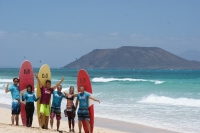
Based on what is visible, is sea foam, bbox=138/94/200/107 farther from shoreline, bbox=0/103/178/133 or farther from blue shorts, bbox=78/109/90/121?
blue shorts, bbox=78/109/90/121

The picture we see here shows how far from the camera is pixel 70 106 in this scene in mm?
8328

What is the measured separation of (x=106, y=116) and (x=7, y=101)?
22.7 feet

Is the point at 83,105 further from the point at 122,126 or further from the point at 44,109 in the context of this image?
the point at 122,126

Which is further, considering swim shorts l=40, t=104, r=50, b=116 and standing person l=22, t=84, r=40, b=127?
swim shorts l=40, t=104, r=50, b=116

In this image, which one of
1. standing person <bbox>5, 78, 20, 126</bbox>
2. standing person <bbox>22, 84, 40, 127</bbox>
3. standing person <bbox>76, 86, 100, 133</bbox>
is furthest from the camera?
standing person <bbox>5, 78, 20, 126</bbox>

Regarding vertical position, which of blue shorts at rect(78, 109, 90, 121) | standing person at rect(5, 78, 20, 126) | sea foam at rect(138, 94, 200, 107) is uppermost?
standing person at rect(5, 78, 20, 126)

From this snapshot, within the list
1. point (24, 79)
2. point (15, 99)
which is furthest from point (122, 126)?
point (15, 99)

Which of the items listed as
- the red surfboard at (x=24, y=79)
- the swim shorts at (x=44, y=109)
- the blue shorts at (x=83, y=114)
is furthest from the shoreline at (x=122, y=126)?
the blue shorts at (x=83, y=114)

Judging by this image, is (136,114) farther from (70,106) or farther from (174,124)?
(70,106)

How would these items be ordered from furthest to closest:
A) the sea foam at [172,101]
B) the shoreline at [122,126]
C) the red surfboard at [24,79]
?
the sea foam at [172,101], the shoreline at [122,126], the red surfboard at [24,79]

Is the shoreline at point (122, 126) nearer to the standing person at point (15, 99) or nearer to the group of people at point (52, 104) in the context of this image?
the group of people at point (52, 104)

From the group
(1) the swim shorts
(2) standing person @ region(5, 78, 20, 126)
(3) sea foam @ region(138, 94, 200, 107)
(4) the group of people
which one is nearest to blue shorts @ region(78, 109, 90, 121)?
(4) the group of people

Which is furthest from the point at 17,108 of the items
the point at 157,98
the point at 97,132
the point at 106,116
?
the point at 157,98

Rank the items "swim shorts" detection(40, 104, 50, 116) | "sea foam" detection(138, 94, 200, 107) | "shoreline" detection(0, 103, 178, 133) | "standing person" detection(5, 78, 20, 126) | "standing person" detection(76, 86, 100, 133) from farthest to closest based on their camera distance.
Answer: "sea foam" detection(138, 94, 200, 107) → "shoreline" detection(0, 103, 178, 133) → "standing person" detection(5, 78, 20, 126) → "swim shorts" detection(40, 104, 50, 116) → "standing person" detection(76, 86, 100, 133)
